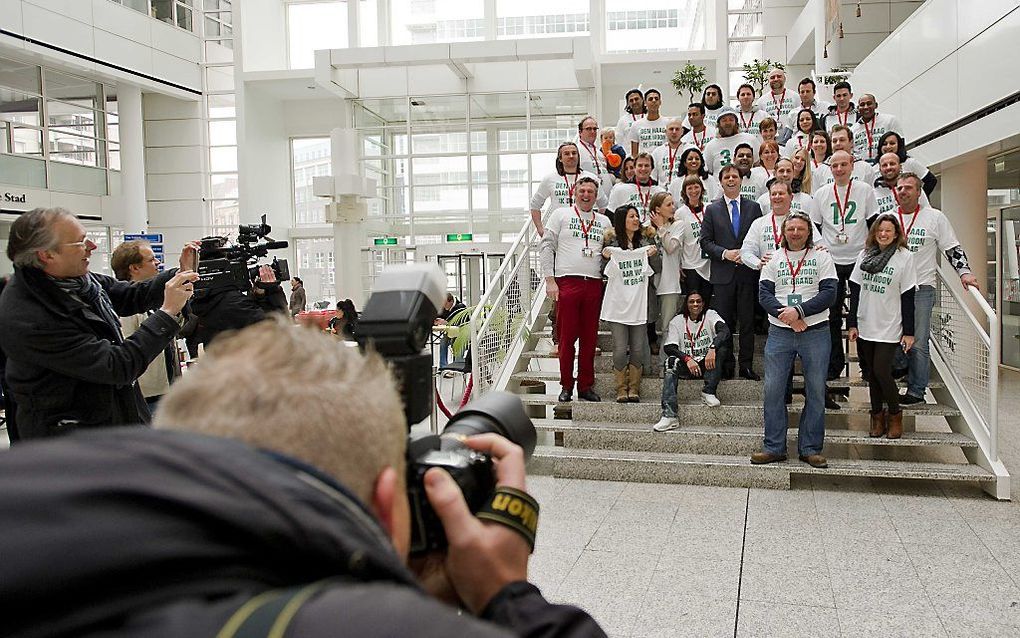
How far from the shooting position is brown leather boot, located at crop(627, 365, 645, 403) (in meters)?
6.86

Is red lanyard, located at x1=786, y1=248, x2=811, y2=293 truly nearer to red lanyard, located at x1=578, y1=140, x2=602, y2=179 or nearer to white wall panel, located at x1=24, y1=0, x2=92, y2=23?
red lanyard, located at x1=578, y1=140, x2=602, y2=179

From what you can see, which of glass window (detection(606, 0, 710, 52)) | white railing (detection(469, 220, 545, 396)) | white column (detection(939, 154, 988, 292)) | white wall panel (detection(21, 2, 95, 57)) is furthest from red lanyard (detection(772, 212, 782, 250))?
white wall panel (detection(21, 2, 95, 57))

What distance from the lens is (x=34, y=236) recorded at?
8.39 feet

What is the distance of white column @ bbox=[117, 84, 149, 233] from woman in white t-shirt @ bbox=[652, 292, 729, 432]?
683 inches

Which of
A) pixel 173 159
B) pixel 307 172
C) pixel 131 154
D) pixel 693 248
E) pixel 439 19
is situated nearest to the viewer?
pixel 693 248

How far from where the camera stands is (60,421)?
8.73ft

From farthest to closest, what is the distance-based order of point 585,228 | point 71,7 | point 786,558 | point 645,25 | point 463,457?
point 645,25, point 71,7, point 585,228, point 786,558, point 463,457

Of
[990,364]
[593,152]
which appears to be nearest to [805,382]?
[990,364]

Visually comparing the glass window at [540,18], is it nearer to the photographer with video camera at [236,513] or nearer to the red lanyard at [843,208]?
the red lanyard at [843,208]

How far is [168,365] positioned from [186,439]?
11.7 feet

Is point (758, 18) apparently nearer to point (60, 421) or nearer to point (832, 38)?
point (832, 38)

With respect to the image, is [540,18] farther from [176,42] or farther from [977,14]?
[977,14]

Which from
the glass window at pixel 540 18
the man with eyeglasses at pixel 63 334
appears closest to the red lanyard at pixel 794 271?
the man with eyeglasses at pixel 63 334

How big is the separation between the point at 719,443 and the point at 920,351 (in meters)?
1.70
